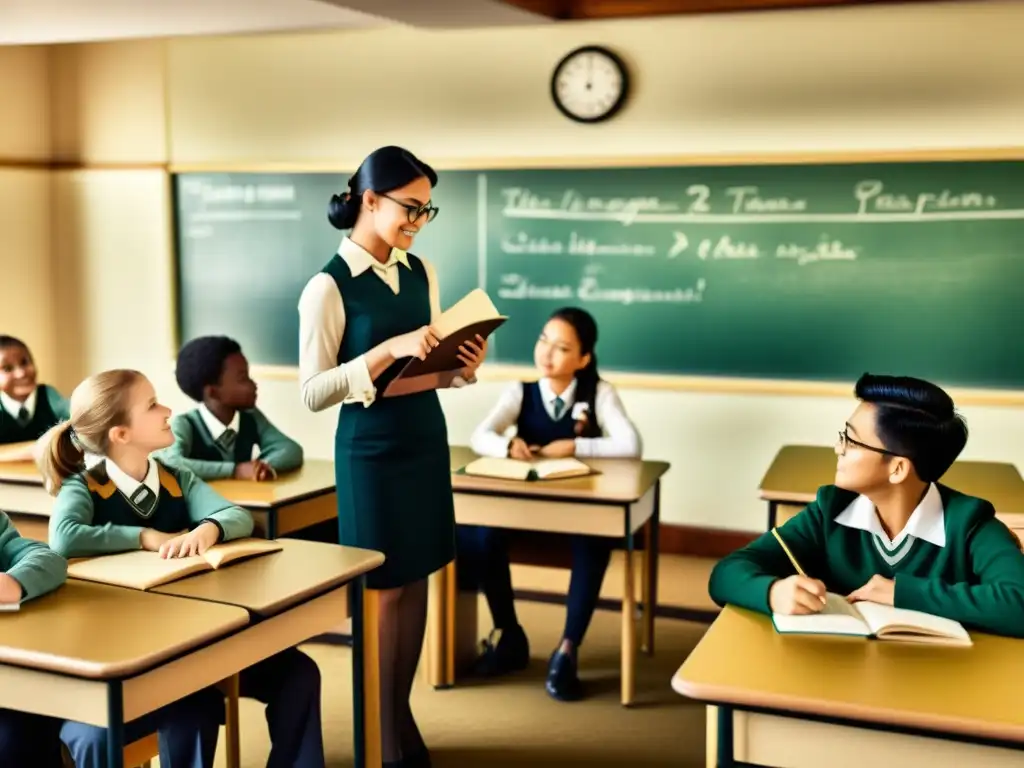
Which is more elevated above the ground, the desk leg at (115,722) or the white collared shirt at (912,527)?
the white collared shirt at (912,527)

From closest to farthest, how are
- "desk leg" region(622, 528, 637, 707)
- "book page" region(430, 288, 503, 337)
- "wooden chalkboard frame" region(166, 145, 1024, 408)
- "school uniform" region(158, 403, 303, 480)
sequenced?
"book page" region(430, 288, 503, 337) → "desk leg" region(622, 528, 637, 707) → "school uniform" region(158, 403, 303, 480) → "wooden chalkboard frame" region(166, 145, 1024, 408)

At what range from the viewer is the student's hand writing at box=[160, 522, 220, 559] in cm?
241

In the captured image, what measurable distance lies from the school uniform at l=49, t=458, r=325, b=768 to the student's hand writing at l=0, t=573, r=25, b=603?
0.93 ft

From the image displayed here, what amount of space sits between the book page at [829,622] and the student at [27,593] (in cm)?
135

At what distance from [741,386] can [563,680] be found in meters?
1.96

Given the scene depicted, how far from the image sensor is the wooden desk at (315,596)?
2223mm

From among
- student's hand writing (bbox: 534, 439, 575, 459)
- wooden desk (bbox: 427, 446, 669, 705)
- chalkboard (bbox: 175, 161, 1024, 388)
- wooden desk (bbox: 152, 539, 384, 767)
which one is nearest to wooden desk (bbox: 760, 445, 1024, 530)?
wooden desk (bbox: 427, 446, 669, 705)

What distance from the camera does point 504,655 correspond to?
3756mm

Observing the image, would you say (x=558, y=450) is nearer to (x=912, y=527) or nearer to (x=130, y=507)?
(x=130, y=507)

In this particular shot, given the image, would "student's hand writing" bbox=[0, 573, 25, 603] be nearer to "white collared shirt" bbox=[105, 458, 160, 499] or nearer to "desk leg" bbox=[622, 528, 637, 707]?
"white collared shirt" bbox=[105, 458, 160, 499]

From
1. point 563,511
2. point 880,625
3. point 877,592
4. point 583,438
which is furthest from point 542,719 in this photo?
point 880,625

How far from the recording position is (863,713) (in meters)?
1.67

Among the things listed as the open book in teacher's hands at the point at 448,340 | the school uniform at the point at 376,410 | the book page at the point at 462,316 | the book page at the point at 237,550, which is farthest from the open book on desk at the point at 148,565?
the book page at the point at 462,316

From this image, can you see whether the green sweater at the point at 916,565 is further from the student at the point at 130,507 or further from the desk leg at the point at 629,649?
the desk leg at the point at 629,649
